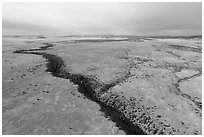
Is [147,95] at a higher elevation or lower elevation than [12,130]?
higher

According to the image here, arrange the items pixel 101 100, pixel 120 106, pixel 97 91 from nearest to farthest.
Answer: pixel 120 106 < pixel 101 100 < pixel 97 91

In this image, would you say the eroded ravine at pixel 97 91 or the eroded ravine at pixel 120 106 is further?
the eroded ravine at pixel 97 91

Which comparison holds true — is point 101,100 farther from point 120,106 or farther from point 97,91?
point 120,106

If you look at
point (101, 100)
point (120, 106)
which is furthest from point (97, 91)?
point (120, 106)

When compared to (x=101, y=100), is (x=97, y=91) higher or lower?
higher

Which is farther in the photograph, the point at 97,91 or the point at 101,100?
the point at 97,91

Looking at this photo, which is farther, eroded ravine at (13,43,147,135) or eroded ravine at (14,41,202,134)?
eroded ravine at (13,43,147,135)

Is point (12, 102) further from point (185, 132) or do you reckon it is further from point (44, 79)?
point (185, 132)

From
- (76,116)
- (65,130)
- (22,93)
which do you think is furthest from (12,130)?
(22,93)

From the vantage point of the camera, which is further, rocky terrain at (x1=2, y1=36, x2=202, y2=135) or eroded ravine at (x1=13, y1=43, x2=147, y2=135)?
eroded ravine at (x1=13, y1=43, x2=147, y2=135)

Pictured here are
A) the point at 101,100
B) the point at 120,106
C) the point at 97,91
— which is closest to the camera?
the point at 120,106

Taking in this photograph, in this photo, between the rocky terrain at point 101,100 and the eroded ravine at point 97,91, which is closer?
the rocky terrain at point 101,100
